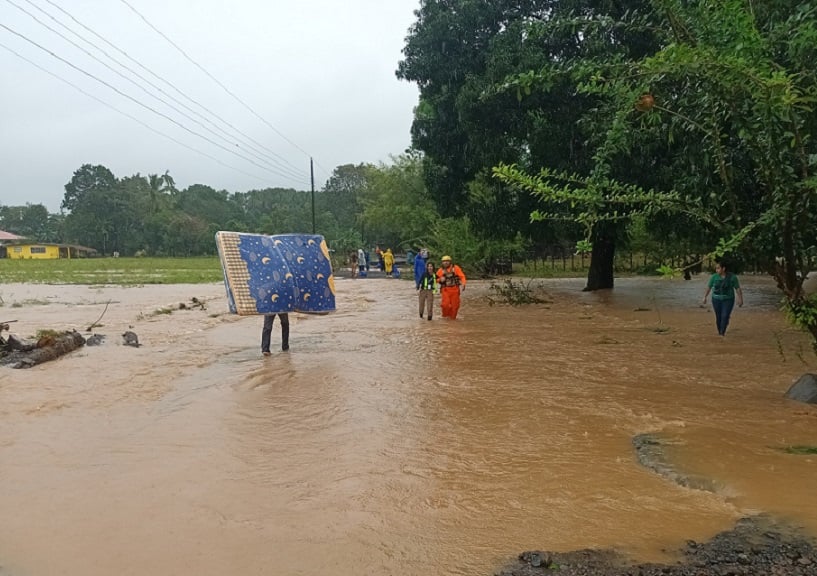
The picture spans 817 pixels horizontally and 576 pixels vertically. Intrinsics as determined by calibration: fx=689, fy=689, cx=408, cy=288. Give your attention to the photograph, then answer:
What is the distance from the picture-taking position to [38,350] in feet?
33.5

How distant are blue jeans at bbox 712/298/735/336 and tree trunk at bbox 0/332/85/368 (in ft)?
35.0

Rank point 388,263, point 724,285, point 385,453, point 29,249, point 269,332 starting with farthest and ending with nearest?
point 29,249, point 388,263, point 724,285, point 269,332, point 385,453

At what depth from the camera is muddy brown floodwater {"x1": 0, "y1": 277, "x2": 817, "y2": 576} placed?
3.99 metres

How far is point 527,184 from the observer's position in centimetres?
Result: 604

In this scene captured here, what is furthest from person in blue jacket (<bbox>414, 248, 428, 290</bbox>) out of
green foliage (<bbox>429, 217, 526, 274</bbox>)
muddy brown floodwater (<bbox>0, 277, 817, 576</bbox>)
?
green foliage (<bbox>429, 217, 526, 274</bbox>)

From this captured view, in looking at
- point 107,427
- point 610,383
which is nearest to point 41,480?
point 107,427

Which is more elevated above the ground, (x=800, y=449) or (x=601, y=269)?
(x=601, y=269)

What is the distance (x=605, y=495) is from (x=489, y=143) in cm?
1519

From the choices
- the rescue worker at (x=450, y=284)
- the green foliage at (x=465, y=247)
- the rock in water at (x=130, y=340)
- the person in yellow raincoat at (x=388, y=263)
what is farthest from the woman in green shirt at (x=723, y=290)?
the person in yellow raincoat at (x=388, y=263)

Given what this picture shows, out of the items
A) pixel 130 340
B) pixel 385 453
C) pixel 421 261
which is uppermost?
pixel 421 261

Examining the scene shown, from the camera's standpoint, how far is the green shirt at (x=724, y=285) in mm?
11406

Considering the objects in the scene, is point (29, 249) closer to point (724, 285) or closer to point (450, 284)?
point (450, 284)

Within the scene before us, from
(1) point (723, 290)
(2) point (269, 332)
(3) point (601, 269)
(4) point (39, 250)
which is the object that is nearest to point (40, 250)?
(4) point (39, 250)

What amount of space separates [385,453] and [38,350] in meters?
6.93
